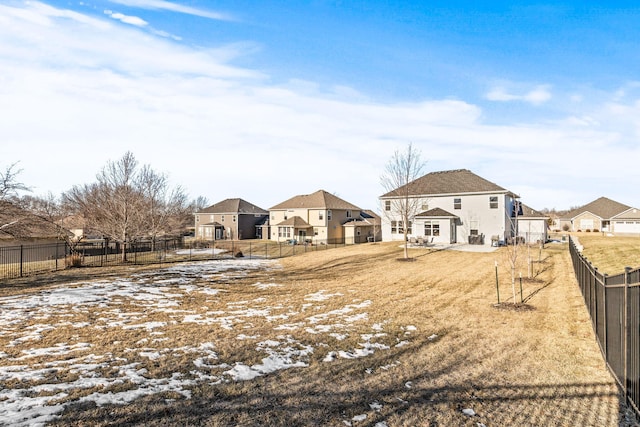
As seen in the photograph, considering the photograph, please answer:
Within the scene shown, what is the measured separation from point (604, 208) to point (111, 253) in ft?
244

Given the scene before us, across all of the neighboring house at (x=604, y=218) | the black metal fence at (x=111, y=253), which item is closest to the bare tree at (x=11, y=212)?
the black metal fence at (x=111, y=253)

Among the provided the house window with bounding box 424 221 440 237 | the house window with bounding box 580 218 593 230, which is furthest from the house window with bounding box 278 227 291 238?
the house window with bounding box 580 218 593 230

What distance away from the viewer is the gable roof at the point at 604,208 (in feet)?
187

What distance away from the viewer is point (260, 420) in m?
4.79

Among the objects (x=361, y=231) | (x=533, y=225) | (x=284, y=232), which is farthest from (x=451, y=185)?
(x=284, y=232)

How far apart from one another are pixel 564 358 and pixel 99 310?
1293cm

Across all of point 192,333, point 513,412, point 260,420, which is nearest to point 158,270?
point 192,333

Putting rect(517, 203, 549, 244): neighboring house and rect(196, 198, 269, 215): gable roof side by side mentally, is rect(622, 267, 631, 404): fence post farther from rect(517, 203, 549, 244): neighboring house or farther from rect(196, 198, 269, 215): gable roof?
rect(196, 198, 269, 215): gable roof

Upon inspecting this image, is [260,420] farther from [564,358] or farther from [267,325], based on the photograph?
[564,358]

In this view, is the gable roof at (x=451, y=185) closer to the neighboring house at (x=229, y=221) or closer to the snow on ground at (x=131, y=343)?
the neighboring house at (x=229, y=221)

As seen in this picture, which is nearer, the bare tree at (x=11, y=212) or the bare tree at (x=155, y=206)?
the bare tree at (x=11, y=212)

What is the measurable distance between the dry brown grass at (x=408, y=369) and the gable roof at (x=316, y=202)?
32065 millimetres

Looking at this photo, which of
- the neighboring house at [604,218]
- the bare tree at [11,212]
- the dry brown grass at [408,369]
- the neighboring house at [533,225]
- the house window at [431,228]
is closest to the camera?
the dry brown grass at [408,369]

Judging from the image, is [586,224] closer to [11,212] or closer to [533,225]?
[533,225]
